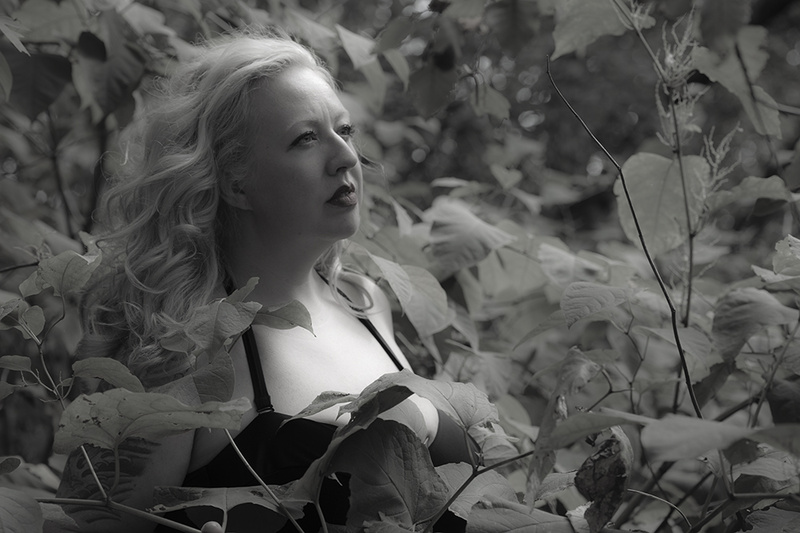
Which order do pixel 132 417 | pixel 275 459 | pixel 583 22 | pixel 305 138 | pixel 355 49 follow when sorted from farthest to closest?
pixel 355 49 < pixel 305 138 < pixel 583 22 < pixel 275 459 < pixel 132 417

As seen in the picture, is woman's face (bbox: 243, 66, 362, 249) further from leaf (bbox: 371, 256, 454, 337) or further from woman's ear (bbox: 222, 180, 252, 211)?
leaf (bbox: 371, 256, 454, 337)

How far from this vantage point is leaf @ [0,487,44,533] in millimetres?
775

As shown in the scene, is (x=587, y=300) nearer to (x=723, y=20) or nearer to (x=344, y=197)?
(x=723, y=20)

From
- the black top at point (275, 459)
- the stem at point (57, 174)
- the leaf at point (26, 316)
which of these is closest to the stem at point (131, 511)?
the leaf at point (26, 316)

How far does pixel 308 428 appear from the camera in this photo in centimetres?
121

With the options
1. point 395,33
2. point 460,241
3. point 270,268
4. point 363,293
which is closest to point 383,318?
point 363,293

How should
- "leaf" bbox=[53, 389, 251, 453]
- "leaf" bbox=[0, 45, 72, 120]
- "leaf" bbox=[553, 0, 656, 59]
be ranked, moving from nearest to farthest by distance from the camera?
"leaf" bbox=[53, 389, 251, 453], "leaf" bbox=[553, 0, 656, 59], "leaf" bbox=[0, 45, 72, 120]

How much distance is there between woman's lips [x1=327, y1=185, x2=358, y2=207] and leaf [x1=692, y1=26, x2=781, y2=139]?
0.60 meters

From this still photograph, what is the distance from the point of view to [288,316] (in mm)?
925

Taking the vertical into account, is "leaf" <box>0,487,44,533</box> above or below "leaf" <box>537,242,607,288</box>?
above

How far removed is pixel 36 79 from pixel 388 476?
1097 millimetres

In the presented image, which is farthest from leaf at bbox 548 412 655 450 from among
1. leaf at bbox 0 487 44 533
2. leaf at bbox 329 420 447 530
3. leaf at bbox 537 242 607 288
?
leaf at bbox 537 242 607 288

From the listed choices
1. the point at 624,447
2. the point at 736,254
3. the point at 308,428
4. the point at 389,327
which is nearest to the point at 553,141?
the point at 736,254

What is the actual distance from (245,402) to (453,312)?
37.1 inches
